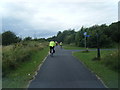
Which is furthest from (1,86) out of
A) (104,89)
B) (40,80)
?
(104,89)

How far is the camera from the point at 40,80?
890 cm

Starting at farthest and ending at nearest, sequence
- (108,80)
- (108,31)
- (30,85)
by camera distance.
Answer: (108,31) < (108,80) < (30,85)

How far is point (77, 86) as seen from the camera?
762 cm

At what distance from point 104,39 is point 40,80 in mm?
39436

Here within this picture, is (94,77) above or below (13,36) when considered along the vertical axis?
below

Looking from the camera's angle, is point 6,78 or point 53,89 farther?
point 6,78

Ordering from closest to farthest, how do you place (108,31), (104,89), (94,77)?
1. (104,89)
2. (94,77)
3. (108,31)

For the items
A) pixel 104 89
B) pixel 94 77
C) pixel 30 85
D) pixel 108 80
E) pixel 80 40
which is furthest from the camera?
pixel 80 40

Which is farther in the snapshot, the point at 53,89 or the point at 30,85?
the point at 30,85

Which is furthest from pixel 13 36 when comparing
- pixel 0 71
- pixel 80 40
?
pixel 0 71

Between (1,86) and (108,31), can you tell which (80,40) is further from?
(1,86)

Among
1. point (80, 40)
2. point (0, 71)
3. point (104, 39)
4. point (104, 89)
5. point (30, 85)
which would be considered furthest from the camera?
point (80, 40)

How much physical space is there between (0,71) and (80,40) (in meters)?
46.1

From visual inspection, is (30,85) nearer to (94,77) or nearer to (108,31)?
(94,77)
